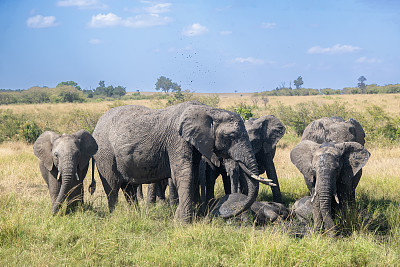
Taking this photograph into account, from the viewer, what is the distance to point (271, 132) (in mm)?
9414

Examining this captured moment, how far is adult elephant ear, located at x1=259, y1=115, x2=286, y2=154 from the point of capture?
30.7 feet

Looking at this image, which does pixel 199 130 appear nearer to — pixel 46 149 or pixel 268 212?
pixel 268 212

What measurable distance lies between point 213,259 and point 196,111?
2140 millimetres

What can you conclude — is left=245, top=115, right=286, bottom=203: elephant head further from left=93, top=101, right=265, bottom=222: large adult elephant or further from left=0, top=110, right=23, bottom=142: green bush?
left=0, top=110, right=23, bottom=142: green bush

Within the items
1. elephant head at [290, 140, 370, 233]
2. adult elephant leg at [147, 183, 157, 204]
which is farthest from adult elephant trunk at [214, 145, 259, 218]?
adult elephant leg at [147, 183, 157, 204]

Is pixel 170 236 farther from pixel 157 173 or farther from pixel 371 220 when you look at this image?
pixel 371 220

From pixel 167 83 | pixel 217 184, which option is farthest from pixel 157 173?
pixel 167 83

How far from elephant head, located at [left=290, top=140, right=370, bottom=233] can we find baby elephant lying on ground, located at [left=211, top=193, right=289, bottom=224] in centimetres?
91

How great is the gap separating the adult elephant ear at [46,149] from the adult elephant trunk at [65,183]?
1.44ft

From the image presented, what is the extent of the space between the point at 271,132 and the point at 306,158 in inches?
102

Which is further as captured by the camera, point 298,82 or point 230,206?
point 298,82

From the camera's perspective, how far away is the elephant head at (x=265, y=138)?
9.17 metres

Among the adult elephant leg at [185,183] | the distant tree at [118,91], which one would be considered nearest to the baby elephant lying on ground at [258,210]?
the adult elephant leg at [185,183]

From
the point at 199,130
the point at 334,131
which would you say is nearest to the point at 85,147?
the point at 199,130
